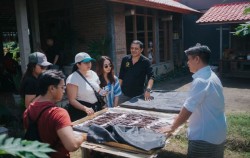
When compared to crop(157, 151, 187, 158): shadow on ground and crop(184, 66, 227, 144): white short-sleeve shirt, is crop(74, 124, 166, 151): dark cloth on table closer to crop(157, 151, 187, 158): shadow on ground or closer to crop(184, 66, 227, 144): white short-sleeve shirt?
crop(184, 66, 227, 144): white short-sleeve shirt

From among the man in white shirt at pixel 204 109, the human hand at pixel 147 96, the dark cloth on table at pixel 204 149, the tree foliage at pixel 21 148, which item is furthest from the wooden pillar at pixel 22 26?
the tree foliage at pixel 21 148

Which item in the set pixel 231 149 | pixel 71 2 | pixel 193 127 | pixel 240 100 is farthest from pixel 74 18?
pixel 193 127

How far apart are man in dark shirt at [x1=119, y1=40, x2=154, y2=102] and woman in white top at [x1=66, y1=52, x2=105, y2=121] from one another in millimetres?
906

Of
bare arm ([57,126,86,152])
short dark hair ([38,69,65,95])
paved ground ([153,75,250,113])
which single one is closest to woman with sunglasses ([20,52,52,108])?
short dark hair ([38,69,65,95])

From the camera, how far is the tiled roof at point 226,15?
11888 mm

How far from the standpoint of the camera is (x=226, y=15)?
41.5 ft

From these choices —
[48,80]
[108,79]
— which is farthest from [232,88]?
[48,80]

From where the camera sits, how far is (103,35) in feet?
30.1

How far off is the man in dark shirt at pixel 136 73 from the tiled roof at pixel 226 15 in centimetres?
849

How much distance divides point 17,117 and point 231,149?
4.42 meters

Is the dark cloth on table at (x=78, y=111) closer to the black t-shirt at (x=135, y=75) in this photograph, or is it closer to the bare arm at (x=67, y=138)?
the black t-shirt at (x=135, y=75)

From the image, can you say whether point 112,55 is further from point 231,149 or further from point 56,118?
point 56,118

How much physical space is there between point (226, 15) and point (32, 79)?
11204mm

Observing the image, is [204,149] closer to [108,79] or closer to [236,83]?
[108,79]
